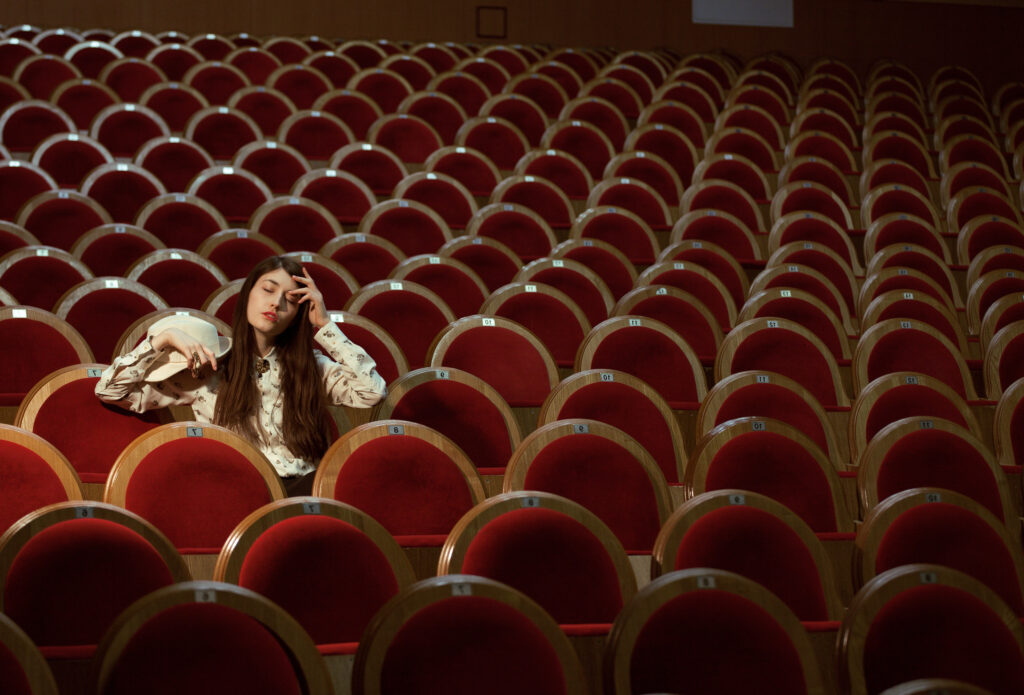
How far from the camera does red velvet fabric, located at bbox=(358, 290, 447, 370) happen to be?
0.92m

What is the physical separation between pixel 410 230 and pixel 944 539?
71cm

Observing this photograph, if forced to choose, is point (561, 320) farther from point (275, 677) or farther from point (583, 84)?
point (583, 84)

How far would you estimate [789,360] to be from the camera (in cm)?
91

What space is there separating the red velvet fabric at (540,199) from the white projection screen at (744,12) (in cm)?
116

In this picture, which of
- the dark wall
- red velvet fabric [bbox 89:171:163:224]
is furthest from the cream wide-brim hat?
the dark wall

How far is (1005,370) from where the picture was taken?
0.95 metres

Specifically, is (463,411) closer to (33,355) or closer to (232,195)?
(33,355)

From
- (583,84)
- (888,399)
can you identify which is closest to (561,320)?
(888,399)

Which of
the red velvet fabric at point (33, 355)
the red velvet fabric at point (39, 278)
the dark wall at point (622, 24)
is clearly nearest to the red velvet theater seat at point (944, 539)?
the red velvet fabric at point (33, 355)

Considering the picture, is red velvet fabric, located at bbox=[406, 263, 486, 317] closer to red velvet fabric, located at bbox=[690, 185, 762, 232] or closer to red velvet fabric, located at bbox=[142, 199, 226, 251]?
red velvet fabric, located at bbox=[142, 199, 226, 251]

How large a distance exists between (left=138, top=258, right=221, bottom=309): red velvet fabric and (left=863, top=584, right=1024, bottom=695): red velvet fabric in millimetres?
632

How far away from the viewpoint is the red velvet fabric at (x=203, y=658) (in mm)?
395

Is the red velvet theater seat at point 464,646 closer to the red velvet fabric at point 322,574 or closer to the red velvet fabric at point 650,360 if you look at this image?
the red velvet fabric at point 322,574

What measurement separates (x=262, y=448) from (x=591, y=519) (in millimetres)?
234
